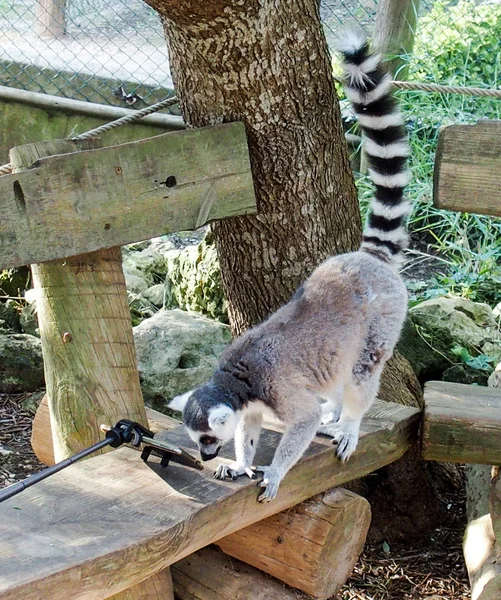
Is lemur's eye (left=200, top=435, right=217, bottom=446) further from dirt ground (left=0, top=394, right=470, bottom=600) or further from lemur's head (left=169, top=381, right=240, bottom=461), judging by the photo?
dirt ground (left=0, top=394, right=470, bottom=600)

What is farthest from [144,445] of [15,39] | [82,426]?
[15,39]

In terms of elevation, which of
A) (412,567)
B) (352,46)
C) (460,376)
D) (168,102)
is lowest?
(412,567)

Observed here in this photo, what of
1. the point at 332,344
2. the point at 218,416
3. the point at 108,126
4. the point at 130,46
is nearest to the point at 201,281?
the point at 108,126

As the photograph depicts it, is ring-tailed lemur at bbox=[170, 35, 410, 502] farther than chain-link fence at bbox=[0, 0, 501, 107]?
No

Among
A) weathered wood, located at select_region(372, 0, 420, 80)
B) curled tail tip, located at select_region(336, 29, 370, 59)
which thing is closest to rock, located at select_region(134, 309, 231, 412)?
curled tail tip, located at select_region(336, 29, 370, 59)

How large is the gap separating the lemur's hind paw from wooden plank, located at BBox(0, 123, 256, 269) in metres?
0.82

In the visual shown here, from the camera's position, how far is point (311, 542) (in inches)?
105

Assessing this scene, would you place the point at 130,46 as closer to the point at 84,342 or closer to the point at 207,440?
the point at 84,342

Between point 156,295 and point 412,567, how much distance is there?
2808 mm

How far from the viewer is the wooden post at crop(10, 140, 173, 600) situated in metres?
2.71

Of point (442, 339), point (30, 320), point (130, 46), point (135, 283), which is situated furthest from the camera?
point (130, 46)

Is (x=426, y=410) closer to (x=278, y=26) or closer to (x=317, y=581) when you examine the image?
(x=317, y=581)

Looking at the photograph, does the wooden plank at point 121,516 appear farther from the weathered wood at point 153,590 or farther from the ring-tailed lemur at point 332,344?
the weathered wood at point 153,590

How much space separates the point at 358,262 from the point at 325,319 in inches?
12.4
